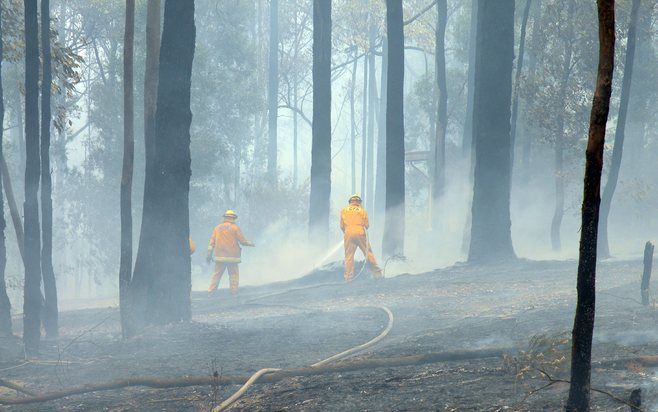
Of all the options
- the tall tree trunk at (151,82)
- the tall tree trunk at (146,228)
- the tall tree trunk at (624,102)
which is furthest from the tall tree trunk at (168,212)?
the tall tree trunk at (624,102)

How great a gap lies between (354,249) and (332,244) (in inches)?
781

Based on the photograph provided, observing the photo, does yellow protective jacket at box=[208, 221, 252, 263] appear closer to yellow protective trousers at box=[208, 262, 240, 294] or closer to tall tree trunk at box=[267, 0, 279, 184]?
yellow protective trousers at box=[208, 262, 240, 294]

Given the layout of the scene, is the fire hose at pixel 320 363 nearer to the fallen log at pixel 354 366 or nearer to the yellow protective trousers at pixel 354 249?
the fallen log at pixel 354 366

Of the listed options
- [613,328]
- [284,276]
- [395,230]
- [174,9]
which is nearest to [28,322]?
[174,9]

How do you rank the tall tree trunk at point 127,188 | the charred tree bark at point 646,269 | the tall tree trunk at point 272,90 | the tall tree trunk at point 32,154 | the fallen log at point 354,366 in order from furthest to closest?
1. the tall tree trunk at point 272,90
2. the tall tree trunk at point 32,154
3. the tall tree trunk at point 127,188
4. the charred tree bark at point 646,269
5. the fallen log at point 354,366

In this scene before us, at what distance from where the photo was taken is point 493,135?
66.1ft

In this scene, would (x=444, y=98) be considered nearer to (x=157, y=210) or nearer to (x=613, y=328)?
(x=157, y=210)

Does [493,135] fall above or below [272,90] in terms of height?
below

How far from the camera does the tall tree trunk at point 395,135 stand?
24125 millimetres

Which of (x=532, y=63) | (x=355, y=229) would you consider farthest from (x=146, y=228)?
(x=532, y=63)

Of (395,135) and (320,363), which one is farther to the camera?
(395,135)

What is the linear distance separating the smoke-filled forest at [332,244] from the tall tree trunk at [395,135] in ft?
0.20

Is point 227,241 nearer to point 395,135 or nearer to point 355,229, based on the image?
point 355,229

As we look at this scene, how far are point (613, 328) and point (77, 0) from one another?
119 ft
